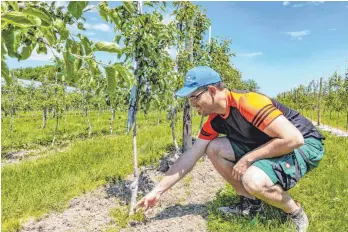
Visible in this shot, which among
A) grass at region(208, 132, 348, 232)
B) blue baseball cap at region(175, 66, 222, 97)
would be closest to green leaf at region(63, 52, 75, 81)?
blue baseball cap at region(175, 66, 222, 97)

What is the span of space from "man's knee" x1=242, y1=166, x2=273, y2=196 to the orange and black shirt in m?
0.30

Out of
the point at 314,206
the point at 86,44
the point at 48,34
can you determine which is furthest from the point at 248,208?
the point at 48,34

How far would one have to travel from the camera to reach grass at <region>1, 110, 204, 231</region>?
4305mm

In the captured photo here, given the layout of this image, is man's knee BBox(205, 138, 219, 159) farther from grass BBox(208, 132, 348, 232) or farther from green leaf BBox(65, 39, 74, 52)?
green leaf BBox(65, 39, 74, 52)

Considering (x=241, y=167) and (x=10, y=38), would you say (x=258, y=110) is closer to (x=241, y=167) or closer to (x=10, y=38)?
(x=241, y=167)

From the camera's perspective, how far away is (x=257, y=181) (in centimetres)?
275

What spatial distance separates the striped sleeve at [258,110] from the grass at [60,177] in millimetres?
2596

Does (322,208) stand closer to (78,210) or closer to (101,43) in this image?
(78,210)

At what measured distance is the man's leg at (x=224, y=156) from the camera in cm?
315

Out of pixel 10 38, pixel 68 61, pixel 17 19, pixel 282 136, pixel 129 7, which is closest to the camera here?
pixel 17 19

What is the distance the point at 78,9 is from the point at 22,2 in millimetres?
256

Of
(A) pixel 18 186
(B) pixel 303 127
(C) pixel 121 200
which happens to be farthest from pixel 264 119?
(A) pixel 18 186

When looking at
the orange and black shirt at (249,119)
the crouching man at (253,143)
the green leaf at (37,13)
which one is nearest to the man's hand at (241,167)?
the crouching man at (253,143)

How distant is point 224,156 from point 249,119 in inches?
21.6
